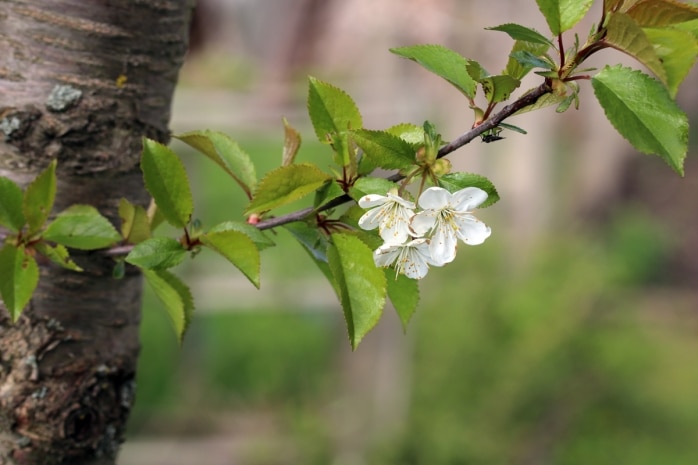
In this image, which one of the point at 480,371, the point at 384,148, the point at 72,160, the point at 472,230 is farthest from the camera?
the point at 480,371

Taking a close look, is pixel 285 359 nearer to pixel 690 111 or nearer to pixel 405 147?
pixel 405 147

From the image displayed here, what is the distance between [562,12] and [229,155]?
Result: 0.38 metres

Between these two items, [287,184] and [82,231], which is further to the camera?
[82,231]

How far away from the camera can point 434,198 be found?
0.75 metres

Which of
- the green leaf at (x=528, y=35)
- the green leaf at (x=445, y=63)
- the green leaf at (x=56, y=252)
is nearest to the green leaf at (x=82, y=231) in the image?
the green leaf at (x=56, y=252)

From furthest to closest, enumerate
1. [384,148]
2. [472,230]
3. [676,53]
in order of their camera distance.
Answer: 1. [472,230]
2. [384,148]
3. [676,53]

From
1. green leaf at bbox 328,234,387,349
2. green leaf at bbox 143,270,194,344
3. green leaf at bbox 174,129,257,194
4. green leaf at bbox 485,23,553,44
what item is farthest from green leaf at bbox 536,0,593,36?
green leaf at bbox 143,270,194,344

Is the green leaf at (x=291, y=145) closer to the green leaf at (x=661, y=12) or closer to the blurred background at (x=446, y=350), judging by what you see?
the green leaf at (x=661, y=12)

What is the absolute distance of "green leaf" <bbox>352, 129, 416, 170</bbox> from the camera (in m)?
0.73

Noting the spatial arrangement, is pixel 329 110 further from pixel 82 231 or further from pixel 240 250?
pixel 82 231

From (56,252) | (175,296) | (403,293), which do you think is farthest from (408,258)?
(56,252)

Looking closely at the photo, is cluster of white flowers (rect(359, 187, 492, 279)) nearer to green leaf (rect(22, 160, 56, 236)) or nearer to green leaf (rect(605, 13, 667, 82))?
green leaf (rect(605, 13, 667, 82))

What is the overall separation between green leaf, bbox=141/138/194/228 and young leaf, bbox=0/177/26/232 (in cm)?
14

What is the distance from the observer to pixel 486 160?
448cm
